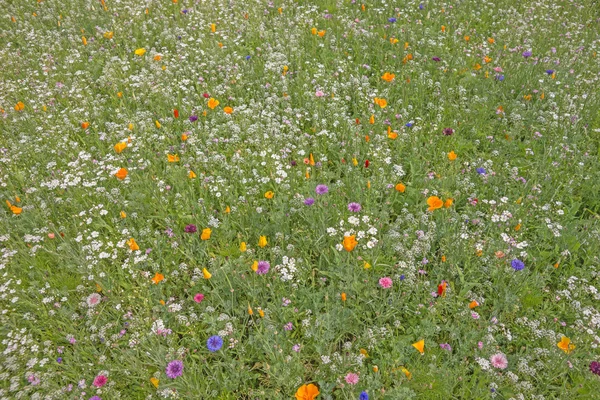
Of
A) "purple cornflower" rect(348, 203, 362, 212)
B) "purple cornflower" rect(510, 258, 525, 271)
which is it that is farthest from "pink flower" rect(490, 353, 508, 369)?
"purple cornflower" rect(348, 203, 362, 212)

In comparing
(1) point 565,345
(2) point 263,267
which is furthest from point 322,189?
(1) point 565,345

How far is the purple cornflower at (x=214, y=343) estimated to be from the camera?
3105 mm

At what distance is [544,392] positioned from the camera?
9.78 feet

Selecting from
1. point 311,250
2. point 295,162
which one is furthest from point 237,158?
point 311,250

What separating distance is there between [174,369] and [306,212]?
73.4 inches

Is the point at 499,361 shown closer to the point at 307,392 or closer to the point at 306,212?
the point at 307,392

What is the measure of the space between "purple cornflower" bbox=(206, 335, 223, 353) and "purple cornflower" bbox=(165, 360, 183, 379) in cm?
23

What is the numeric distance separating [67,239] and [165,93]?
2.47 metres

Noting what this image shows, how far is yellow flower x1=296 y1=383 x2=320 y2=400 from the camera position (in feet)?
8.86

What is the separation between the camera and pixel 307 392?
2.73m

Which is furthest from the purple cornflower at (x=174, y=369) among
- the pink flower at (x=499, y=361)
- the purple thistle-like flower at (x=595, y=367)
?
the purple thistle-like flower at (x=595, y=367)

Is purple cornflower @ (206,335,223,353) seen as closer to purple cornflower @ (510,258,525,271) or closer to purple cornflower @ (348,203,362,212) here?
purple cornflower @ (348,203,362,212)

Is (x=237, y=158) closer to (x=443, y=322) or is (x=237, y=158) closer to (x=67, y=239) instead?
(x=67, y=239)

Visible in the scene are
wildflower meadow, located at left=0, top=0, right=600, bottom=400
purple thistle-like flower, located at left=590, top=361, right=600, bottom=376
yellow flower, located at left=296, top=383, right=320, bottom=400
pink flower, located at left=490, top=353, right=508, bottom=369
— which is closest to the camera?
yellow flower, located at left=296, top=383, right=320, bottom=400
